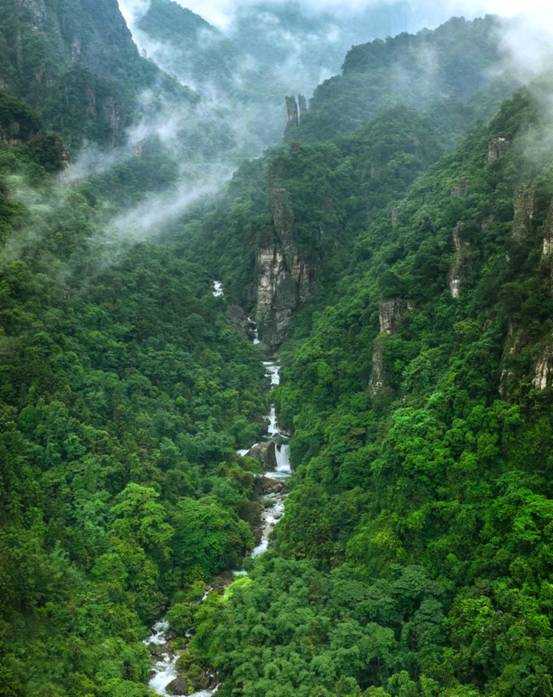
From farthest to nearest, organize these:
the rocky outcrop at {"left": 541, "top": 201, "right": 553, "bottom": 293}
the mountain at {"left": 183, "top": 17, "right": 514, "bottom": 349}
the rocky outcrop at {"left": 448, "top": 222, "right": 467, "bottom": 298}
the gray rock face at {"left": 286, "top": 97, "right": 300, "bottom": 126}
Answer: the gray rock face at {"left": 286, "top": 97, "right": 300, "bottom": 126} → the mountain at {"left": 183, "top": 17, "right": 514, "bottom": 349} → the rocky outcrop at {"left": 448, "top": 222, "right": 467, "bottom": 298} → the rocky outcrop at {"left": 541, "top": 201, "right": 553, "bottom": 293}

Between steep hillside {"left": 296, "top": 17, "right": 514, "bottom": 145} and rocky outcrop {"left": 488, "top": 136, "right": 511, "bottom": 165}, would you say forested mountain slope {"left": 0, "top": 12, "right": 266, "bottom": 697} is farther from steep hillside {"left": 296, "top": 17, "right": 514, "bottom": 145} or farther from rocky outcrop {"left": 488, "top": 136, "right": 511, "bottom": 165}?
steep hillside {"left": 296, "top": 17, "right": 514, "bottom": 145}

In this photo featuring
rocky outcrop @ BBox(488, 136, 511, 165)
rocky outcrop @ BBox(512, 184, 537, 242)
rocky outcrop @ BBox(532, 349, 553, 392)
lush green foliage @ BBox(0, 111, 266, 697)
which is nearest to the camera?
lush green foliage @ BBox(0, 111, 266, 697)

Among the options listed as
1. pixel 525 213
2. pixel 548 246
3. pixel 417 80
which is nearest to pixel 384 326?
pixel 525 213

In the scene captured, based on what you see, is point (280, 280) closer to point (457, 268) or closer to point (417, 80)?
point (457, 268)

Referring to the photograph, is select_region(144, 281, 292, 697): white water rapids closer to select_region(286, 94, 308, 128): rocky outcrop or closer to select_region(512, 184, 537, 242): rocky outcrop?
select_region(512, 184, 537, 242): rocky outcrop

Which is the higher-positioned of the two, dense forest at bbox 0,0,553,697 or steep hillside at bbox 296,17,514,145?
steep hillside at bbox 296,17,514,145

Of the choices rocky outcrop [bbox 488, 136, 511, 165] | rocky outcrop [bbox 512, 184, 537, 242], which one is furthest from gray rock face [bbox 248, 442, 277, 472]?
rocky outcrop [bbox 488, 136, 511, 165]

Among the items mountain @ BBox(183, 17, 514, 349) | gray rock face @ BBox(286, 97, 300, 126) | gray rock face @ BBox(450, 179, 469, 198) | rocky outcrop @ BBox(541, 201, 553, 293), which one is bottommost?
rocky outcrop @ BBox(541, 201, 553, 293)

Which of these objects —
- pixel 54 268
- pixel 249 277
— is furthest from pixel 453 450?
pixel 249 277

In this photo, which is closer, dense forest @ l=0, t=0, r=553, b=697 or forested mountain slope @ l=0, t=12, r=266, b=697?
dense forest @ l=0, t=0, r=553, b=697
